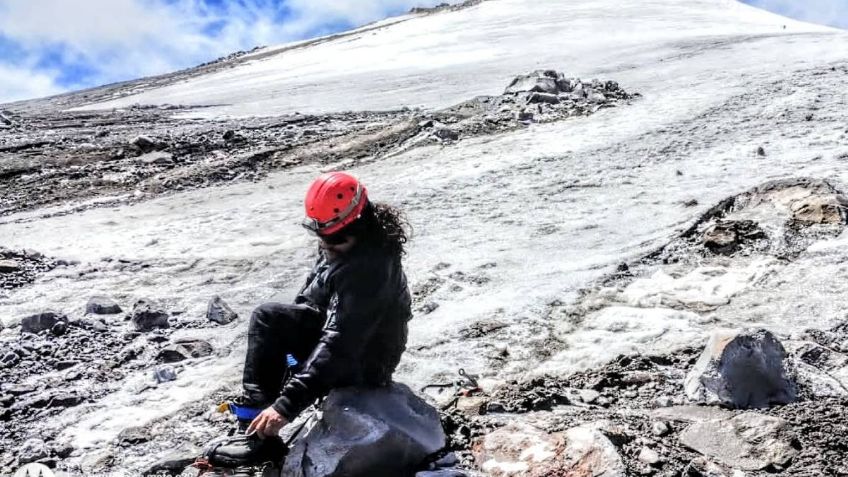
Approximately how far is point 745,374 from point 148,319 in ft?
13.8

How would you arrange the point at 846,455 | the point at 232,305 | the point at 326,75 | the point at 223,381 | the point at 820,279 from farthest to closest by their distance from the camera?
the point at 326,75, the point at 232,305, the point at 820,279, the point at 223,381, the point at 846,455

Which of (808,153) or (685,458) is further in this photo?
(808,153)

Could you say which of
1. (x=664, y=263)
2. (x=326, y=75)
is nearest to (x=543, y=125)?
(x=664, y=263)

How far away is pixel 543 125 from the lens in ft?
39.0

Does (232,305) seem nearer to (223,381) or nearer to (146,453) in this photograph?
(223,381)

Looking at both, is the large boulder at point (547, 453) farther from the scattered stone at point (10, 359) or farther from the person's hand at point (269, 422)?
the scattered stone at point (10, 359)

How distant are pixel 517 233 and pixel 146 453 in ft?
14.5

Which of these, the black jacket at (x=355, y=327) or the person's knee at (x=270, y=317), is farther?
the person's knee at (x=270, y=317)

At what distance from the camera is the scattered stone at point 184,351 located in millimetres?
5176

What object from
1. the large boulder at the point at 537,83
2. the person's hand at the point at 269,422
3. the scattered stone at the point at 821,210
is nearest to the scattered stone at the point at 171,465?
the person's hand at the point at 269,422

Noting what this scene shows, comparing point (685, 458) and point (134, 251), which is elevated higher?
point (134, 251)

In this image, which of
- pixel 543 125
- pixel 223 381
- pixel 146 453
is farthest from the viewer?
pixel 543 125

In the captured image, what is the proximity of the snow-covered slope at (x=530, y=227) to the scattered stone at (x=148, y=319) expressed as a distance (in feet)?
1.25

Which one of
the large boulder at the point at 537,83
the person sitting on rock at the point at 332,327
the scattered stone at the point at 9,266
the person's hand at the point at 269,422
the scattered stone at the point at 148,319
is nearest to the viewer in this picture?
the person's hand at the point at 269,422
